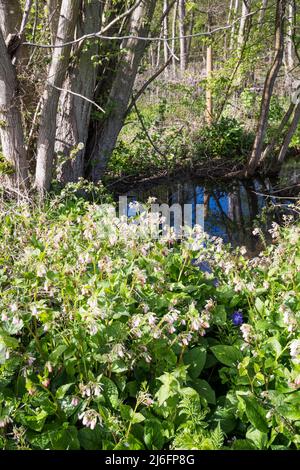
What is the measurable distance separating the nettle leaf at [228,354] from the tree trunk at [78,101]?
3.78 meters

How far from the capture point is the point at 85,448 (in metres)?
1.70

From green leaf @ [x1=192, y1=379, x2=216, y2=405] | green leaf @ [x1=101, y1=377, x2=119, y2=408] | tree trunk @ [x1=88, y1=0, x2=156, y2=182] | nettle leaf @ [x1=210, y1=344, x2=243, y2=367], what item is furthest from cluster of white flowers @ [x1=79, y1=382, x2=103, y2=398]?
tree trunk @ [x1=88, y1=0, x2=156, y2=182]

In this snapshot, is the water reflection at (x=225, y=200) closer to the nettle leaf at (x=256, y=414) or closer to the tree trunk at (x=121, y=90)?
the tree trunk at (x=121, y=90)

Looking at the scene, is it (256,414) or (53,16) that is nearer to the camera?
(256,414)

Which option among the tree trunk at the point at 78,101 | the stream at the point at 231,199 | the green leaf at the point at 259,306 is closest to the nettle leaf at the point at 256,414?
the green leaf at the point at 259,306

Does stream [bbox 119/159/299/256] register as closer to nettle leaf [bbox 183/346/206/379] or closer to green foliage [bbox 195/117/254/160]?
green foliage [bbox 195/117/254/160]

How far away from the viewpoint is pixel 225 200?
7652mm

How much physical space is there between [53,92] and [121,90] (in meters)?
1.51

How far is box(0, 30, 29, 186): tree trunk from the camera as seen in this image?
4406 millimetres

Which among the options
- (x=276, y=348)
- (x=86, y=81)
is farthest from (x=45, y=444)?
(x=86, y=81)

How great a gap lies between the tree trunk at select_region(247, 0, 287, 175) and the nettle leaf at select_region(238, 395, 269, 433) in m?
6.50

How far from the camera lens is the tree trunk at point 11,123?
441 centimetres

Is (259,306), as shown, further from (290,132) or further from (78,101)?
(290,132)

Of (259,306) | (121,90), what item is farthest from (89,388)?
(121,90)
